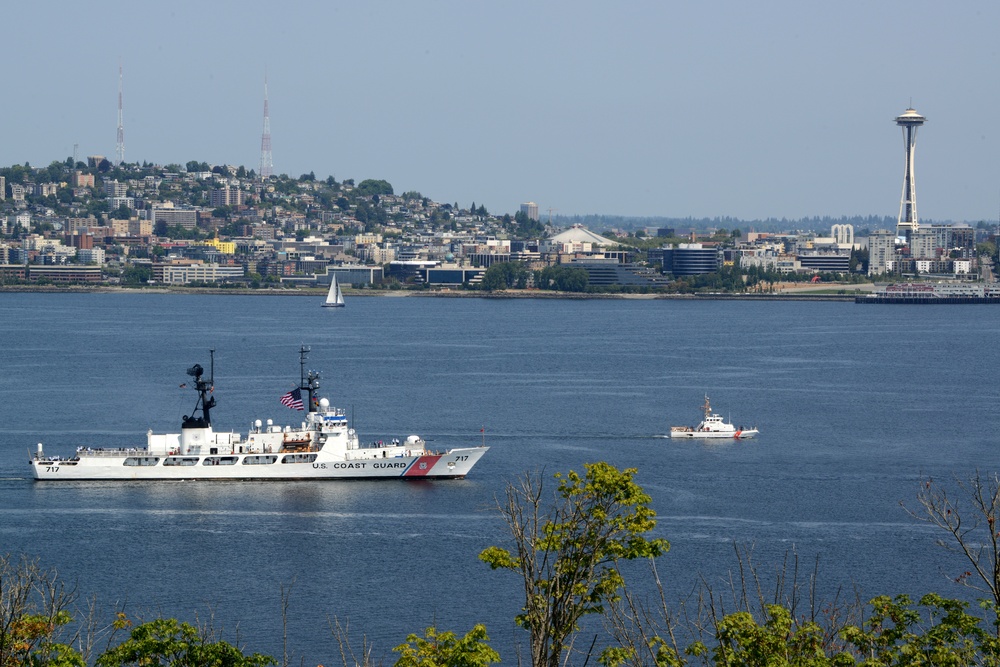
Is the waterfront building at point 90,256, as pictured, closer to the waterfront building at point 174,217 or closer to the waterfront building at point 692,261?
the waterfront building at point 174,217

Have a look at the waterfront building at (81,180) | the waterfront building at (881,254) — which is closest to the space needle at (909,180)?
the waterfront building at (881,254)

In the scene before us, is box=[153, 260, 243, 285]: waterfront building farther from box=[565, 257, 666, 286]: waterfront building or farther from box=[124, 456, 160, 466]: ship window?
box=[124, 456, 160, 466]: ship window

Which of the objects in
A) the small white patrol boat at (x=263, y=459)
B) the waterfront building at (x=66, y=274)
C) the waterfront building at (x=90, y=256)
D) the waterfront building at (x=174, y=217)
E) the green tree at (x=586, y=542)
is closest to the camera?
the green tree at (x=586, y=542)

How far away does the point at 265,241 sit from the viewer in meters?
151

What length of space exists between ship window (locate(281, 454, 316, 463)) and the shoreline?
82408mm

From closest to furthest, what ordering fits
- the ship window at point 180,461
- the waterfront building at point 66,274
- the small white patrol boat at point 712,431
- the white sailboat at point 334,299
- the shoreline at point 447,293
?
the ship window at point 180,461, the small white patrol boat at point 712,431, the white sailboat at point 334,299, the shoreline at point 447,293, the waterfront building at point 66,274

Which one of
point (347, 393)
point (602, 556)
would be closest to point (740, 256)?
point (347, 393)

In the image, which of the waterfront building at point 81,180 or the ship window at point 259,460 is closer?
the ship window at point 259,460

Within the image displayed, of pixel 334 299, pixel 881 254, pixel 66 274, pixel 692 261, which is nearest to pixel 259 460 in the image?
pixel 334 299

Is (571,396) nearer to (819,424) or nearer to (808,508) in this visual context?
(819,424)

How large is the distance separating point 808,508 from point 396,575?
701 centimetres

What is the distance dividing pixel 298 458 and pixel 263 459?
572 mm

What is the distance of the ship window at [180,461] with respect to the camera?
26.2 meters

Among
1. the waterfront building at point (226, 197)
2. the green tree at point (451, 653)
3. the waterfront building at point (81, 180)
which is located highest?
the waterfront building at point (81, 180)
